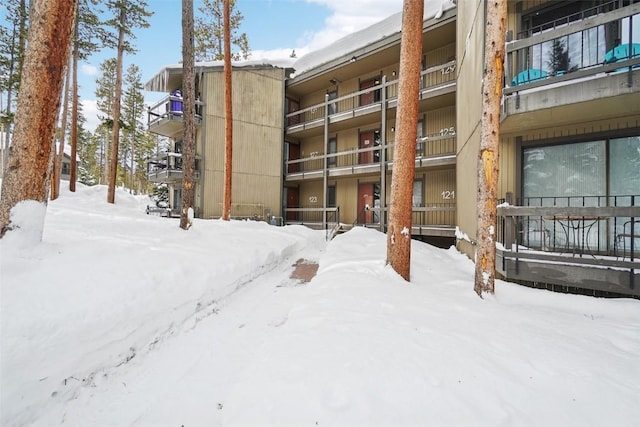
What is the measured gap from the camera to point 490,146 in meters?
4.81

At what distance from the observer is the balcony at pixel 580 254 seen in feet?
14.4

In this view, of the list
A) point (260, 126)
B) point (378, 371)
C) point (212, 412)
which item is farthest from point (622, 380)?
point (260, 126)

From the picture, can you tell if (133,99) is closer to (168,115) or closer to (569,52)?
(168,115)

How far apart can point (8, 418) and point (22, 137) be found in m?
3.96

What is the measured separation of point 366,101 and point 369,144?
2.53m

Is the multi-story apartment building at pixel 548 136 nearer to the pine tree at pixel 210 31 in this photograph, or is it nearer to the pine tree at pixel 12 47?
the pine tree at pixel 210 31

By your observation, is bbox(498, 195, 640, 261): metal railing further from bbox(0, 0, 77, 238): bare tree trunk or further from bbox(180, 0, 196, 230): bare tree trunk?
bbox(180, 0, 196, 230): bare tree trunk

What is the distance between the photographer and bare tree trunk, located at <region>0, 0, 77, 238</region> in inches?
173

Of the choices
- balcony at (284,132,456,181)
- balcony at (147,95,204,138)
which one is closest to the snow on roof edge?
balcony at (284,132,456,181)

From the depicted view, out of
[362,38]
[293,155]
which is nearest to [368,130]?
[362,38]

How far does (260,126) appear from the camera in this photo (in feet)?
58.2

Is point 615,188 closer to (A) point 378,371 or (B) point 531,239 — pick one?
(B) point 531,239

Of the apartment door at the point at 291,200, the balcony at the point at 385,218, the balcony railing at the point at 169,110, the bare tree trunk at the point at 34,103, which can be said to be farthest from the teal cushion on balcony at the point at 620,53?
the balcony railing at the point at 169,110

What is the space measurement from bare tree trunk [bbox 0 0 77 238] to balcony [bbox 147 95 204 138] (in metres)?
11.2
